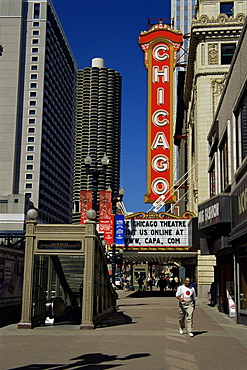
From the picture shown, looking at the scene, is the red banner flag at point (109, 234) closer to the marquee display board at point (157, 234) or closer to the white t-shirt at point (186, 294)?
the marquee display board at point (157, 234)

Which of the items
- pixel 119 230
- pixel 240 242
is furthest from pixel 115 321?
pixel 119 230

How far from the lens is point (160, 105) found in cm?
4316

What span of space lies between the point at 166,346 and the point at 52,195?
445 ft

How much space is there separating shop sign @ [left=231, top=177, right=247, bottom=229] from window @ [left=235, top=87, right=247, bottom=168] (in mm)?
1484

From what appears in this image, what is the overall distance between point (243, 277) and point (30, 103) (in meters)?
124

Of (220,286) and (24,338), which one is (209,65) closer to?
(220,286)

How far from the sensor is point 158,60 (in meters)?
44.9

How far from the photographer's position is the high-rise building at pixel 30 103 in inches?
5143

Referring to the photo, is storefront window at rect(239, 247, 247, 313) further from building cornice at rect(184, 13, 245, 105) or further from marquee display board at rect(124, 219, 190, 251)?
building cornice at rect(184, 13, 245, 105)

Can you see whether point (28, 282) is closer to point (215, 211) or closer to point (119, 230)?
point (215, 211)

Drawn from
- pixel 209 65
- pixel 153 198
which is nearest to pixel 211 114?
pixel 209 65

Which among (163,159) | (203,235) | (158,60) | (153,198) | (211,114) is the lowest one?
(203,235)

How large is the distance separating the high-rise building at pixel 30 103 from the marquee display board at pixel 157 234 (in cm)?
9192

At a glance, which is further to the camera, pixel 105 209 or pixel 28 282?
pixel 105 209
